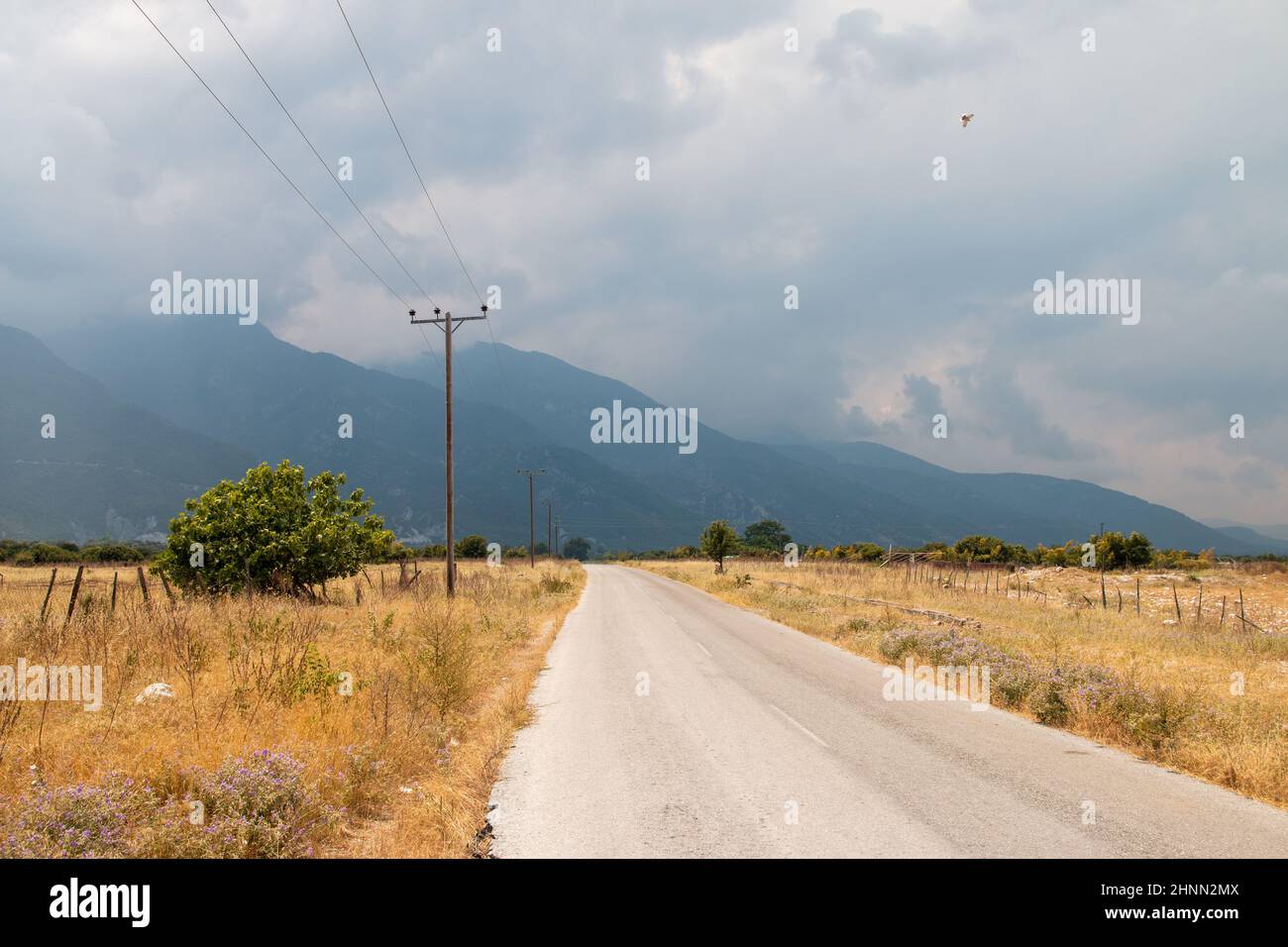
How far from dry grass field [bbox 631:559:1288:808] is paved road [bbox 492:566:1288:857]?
59 centimetres

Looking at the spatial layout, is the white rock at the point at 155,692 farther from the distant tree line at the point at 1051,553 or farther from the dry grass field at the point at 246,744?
the distant tree line at the point at 1051,553

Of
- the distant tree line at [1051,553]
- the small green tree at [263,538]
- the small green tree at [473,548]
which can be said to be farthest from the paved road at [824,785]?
the small green tree at [473,548]

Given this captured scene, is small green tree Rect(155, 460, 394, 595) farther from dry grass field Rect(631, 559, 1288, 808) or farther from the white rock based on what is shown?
dry grass field Rect(631, 559, 1288, 808)

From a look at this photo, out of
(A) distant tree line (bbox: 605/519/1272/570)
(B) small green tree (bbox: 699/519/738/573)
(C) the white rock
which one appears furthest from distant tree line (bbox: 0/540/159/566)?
(C) the white rock

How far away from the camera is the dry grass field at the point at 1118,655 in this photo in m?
8.74

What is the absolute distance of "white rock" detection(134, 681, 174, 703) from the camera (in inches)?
335

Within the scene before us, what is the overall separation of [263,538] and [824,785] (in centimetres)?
2180

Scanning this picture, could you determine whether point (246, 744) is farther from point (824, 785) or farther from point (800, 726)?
point (800, 726)

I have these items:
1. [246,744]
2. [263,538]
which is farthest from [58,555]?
[246,744]
